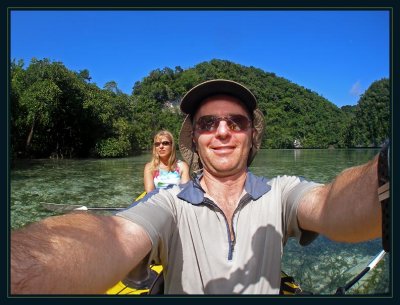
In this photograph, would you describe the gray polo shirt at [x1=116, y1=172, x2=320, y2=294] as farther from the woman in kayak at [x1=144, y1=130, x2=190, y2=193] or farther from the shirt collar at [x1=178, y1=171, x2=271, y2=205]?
the woman in kayak at [x1=144, y1=130, x2=190, y2=193]

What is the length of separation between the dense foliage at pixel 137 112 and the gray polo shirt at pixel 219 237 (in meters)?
0.52

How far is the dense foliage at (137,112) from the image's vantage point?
21.5 metres

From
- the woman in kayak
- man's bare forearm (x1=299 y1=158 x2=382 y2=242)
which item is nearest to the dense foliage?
man's bare forearm (x1=299 y1=158 x2=382 y2=242)

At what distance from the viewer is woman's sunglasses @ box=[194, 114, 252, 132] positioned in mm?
1437

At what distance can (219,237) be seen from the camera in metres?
1.18

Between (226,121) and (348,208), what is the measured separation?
0.65 m

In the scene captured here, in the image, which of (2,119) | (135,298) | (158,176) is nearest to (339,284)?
(158,176)

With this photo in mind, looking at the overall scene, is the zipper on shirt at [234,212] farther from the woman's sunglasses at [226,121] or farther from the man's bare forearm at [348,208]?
the woman's sunglasses at [226,121]

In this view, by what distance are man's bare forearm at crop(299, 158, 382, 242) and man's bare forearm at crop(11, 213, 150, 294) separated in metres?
0.60

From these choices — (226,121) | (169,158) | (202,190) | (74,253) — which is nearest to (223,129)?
(226,121)

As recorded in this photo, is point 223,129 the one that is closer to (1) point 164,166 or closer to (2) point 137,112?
(1) point 164,166

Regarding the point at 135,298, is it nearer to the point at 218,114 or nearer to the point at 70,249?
the point at 70,249
